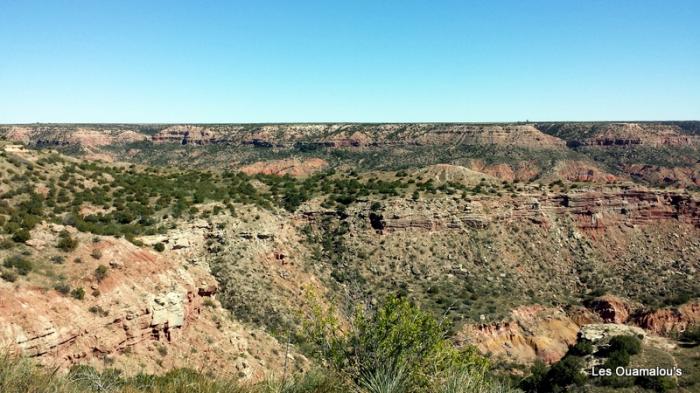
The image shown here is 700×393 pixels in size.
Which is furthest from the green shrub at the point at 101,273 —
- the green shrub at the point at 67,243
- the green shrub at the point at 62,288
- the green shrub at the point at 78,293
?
the green shrub at the point at 67,243

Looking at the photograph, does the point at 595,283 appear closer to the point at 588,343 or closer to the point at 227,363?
the point at 588,343

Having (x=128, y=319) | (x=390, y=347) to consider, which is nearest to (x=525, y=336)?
(x=390, y=347)

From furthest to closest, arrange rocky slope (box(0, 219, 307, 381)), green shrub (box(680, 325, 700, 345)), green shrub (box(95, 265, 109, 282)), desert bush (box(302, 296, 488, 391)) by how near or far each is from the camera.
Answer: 1. green shrub (box(680, 325, 700, 345))
2. green shrub (box(95, 265, 109, 282))
3. rocky slope (box(0, 219, 307, 381))
4. desert bush (box(302, 296, 488, 391))

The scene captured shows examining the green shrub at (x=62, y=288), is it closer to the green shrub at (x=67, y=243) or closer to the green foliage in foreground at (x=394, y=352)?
the green shrub at (x=67, y=243)

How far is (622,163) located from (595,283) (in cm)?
10300

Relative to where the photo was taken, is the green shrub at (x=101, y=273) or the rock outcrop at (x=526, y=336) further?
the rock outcrop at (x=526, y=336)

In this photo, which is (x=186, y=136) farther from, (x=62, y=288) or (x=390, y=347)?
(x=390, y=347)

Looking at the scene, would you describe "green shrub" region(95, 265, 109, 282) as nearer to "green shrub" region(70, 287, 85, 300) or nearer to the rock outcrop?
"green shrub" region(70, 287, 85, 300)

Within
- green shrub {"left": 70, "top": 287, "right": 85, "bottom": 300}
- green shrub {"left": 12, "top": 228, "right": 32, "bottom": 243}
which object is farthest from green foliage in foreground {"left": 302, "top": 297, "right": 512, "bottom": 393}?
green shrub {"left": 12, "top": 228, "right": 32, "bottom": 243}

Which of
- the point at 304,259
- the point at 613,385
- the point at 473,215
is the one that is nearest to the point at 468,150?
the point at 473,215

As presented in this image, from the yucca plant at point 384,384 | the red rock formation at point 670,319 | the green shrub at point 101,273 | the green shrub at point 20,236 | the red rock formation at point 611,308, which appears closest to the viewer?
the yucca plant at point 384,384

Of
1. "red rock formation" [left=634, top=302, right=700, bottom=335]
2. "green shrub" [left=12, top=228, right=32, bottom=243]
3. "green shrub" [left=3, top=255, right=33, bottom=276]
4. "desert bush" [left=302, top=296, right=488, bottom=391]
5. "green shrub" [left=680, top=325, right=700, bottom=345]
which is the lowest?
"red rock formation" [left=634, top=302, right=700, bottom=335]

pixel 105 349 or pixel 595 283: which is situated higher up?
pixel 105 349

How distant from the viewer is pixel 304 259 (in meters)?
39.8
